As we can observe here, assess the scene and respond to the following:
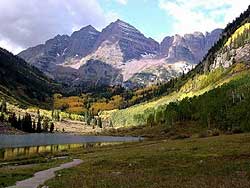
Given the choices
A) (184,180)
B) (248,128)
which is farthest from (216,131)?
(184,180)

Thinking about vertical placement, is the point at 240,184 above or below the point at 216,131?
below

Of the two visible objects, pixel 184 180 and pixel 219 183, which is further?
pixel 184 180

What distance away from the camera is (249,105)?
188m

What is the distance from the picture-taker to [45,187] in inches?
1662

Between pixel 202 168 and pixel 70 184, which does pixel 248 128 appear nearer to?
pixel 202 168

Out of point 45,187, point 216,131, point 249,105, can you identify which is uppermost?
point 249,105

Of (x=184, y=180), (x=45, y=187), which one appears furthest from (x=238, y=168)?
(x=45, y=187)

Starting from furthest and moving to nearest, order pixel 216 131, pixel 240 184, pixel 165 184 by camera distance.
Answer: pixel 216 131 → pixel 165 184 → pixel 240 184

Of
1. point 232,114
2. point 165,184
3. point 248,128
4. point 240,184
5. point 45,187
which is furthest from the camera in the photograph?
point 232,114

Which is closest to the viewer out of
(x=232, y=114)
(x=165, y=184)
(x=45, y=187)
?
(x=165, y=184)

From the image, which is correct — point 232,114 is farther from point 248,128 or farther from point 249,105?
point 248,128

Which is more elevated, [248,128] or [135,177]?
[248,128]

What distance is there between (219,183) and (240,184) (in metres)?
2.21

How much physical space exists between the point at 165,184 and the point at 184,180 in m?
3.95
